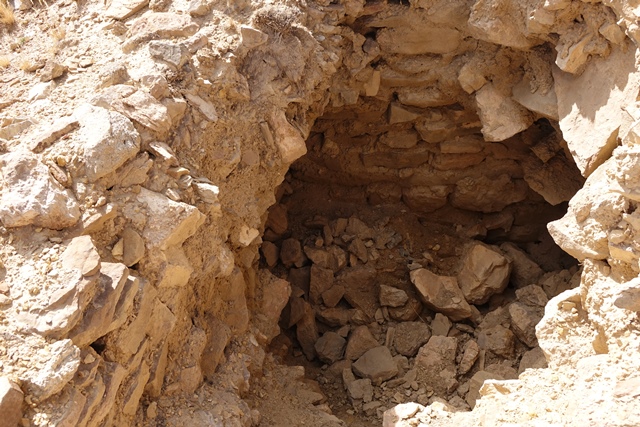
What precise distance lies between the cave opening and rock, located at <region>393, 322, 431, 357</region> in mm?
10

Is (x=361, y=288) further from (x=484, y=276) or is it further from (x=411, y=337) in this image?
(x=484, y=276)

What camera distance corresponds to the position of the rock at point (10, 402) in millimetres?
3148

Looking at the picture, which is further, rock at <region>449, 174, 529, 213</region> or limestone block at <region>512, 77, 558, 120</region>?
rock at <region>449, 174, 529, 213</region>

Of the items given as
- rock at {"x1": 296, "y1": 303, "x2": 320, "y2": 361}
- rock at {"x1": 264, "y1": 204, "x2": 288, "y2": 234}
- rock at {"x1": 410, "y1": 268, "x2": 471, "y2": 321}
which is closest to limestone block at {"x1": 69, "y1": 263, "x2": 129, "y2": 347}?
rock at {"x1": 296, "y1": 303, "x2": 320, "y2": 361}

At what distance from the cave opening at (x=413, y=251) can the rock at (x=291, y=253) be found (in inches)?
0.6

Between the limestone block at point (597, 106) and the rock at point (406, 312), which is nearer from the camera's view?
the limestone block at point (597, 106)

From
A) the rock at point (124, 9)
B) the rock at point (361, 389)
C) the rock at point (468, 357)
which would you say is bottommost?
the rock at point (361, 389)

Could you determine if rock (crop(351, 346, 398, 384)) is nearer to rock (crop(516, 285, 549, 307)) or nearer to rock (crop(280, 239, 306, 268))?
rock (crop(280, 239, 306, 268))

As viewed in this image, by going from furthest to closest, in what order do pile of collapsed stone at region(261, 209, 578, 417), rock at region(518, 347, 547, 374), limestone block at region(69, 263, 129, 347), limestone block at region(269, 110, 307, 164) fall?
pile of collapsed stone at region(261, 209, 578, 417), rock at region(518, 347, 547, 374), limestone block at region(269, 110, 307, 164), limestone block at region(69, 263, 129, 347)

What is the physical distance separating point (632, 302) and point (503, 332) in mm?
2740

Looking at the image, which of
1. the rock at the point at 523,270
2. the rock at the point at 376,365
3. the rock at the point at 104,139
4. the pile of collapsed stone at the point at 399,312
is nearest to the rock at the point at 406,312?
the pile of collapsed stone at the point at 399,312

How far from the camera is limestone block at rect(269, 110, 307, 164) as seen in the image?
5070mm

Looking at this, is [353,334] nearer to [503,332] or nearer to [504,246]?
[503,332]

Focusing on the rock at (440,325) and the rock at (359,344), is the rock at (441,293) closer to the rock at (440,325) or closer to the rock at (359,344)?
the rock at (440,325)
